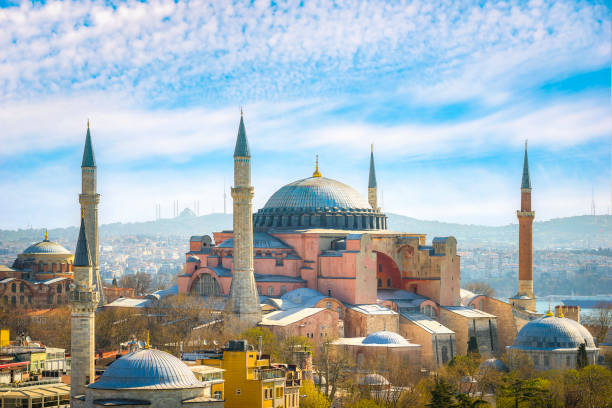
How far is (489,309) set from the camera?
56.8m

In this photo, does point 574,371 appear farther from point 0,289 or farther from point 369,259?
point 0,289

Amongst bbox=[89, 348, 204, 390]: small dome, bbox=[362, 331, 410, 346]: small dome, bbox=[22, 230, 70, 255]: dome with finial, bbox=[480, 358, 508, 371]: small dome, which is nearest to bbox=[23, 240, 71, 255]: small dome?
bbox=[22, 230, 70, 255]: dome with finial

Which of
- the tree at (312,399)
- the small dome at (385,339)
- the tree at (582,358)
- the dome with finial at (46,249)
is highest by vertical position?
the dome with finial at (46,249)

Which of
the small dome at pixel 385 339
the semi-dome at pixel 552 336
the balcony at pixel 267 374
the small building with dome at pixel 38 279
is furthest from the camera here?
the small building with dome at pixel 38 279

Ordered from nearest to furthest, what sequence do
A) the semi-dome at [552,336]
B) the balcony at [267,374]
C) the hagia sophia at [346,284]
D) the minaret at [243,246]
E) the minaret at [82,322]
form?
the minaret at [82,322] < the balcony at [267,374] < the semi-dome at [552,336] < the hagia sophia at [346,284] < the minaret at [243,246]

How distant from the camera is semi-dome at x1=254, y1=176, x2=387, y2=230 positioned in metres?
57.1

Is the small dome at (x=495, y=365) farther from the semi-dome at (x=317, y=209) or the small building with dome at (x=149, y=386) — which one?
the small building with dome at (x=149, y=386)

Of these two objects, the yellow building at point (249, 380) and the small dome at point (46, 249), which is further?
the small dome at point (46, 249)

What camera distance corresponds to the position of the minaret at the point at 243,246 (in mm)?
47397

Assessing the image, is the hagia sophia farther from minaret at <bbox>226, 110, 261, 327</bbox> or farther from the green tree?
the green tree

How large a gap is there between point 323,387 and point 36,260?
30722 mm

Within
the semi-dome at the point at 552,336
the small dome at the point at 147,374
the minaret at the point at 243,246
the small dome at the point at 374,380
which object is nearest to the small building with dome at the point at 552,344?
the semi-dome at the point at 552,336

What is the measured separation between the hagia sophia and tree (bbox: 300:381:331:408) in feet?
26.6

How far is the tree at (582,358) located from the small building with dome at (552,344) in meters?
0.63
